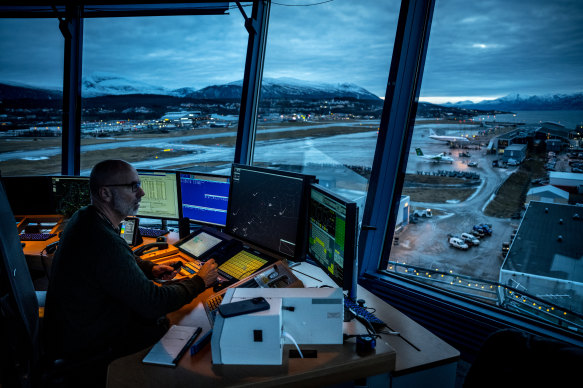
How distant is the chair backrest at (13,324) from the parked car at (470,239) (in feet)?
8.24

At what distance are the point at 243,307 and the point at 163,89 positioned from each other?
10.6ft

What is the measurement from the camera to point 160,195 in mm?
2541

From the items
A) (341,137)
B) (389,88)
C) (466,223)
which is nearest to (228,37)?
(341,137)

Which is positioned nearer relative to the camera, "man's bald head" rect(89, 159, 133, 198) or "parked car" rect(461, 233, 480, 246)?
"man's bald head" rect(89, 159, 133, 198)

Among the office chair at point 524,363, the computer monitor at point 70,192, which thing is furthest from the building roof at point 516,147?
the computer monitor at point 70,192

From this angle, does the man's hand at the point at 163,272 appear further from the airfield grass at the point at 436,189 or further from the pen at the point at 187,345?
the airfield grass at the point at 436,189

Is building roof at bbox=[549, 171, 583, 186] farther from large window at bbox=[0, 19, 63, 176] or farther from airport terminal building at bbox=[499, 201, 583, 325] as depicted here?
large window at bbox=[0, 19, 63, 176]

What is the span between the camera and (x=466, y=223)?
2.34 meters

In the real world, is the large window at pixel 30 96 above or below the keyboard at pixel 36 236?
above

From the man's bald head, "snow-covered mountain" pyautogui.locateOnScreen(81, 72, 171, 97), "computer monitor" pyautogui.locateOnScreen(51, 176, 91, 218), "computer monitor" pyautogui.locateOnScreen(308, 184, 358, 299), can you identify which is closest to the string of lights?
"computer monitor" pyautogui.locateOnScreen(308, 184, 358, 299)

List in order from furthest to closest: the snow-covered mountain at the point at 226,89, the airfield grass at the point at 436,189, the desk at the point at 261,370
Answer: the snow-covered mountain at the point at 226,89, the airfield grass at the point at 436,189, the desk at the point at 261,370

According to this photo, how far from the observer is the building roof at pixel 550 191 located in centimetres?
202

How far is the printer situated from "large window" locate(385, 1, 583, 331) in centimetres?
148

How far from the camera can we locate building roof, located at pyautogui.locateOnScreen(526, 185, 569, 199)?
202cm
